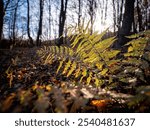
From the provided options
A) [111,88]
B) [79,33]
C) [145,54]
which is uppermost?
[79,33]

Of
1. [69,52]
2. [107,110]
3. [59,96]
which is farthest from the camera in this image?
[69,52]

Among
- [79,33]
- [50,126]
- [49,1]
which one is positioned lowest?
[50,126]

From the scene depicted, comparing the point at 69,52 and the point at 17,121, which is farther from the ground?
the point at 69,52

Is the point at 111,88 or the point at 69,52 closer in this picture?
the point at 111,88

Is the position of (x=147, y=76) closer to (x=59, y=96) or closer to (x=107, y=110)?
(x=107, y=110)

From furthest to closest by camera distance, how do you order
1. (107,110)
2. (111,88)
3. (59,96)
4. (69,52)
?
(69,52)
(111,88)
(107,110)
(59,96)

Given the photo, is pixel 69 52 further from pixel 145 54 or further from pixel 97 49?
pixel 145 54

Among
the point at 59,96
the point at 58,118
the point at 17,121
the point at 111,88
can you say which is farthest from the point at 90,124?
the point at 111,88

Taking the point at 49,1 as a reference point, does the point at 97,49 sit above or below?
below

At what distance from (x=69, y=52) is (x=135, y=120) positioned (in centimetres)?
108

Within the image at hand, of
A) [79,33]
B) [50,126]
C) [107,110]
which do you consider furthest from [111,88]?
[50,126]

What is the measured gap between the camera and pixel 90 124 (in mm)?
1357

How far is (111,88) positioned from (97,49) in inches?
14.1

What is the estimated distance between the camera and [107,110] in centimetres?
167
